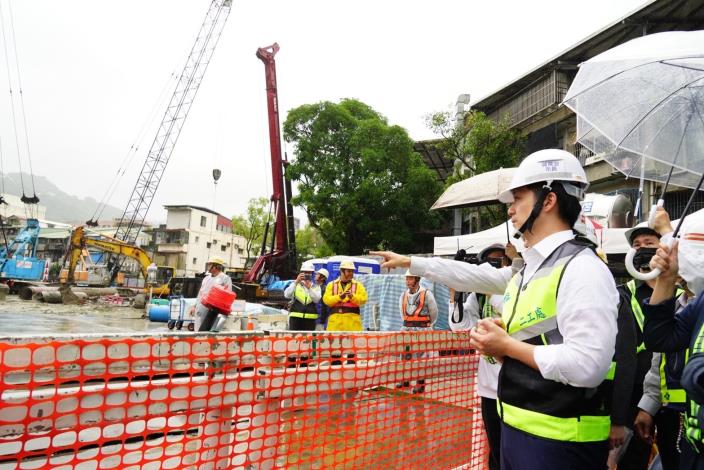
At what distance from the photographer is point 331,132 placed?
2870 centimetres

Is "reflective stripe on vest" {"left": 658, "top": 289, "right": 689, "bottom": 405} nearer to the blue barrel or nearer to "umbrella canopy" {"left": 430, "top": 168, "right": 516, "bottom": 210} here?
"umbrella canopy" {"left": 430, "top": 168, "right": 516, "bottom": 210}

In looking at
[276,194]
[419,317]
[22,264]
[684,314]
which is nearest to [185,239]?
[22,264]

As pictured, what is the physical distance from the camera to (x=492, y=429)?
2980mm

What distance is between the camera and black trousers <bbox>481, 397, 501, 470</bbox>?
2.94m

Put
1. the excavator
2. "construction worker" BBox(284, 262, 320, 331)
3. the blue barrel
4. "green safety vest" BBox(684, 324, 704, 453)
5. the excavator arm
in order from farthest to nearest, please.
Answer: the excavator arm → the excavator → the blue barrel → "construction worker" BBox(284, 262, 320, 331) → "green safety vest" BBox(684, 324, 704, 453)

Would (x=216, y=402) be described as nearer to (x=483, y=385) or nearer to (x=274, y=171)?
(x=483, y=385)

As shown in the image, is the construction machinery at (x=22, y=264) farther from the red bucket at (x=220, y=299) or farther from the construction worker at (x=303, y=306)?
the construction worker at (x=303, y=306)

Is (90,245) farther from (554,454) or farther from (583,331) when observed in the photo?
(583,331)

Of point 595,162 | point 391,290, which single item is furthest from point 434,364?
point 595,162

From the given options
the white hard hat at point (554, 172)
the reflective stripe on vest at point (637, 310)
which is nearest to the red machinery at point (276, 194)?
the reflective stripe on vest at point (637, 310)

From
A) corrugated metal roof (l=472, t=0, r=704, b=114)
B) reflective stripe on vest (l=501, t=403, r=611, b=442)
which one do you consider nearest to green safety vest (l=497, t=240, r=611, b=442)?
reflective stripe on vest (l=501, t=403, r=611, b=442)

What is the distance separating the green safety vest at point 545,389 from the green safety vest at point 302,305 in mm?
6511

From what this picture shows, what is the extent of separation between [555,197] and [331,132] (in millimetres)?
27801

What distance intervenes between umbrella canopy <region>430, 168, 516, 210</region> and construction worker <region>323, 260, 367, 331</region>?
2153 millimetres
